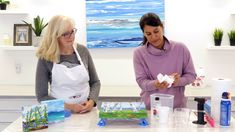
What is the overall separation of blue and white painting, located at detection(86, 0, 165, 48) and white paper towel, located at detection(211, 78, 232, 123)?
6.07ft

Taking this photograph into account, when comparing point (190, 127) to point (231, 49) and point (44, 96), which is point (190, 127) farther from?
point (231, 49)

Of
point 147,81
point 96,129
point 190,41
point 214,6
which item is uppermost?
point 214,6

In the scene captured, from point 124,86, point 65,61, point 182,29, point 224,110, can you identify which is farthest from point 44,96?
point 182,29

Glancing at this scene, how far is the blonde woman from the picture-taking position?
2.44 m

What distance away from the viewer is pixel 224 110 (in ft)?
6.63

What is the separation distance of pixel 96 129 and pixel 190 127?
0.56m

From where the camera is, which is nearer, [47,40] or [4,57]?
[47,40]

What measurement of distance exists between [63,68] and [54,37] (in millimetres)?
234

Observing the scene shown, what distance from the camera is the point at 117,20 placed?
151 inches

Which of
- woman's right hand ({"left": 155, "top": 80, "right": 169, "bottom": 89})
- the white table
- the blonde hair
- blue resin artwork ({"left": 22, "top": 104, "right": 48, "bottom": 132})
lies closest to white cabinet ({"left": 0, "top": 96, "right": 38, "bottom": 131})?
the blonde hair

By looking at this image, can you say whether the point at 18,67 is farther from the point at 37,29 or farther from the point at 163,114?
the point at 163,114

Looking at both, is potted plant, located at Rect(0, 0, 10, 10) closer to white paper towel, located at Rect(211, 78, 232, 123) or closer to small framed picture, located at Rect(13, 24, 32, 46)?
small framed picture, located at Rect(13, 24, 32, 46)

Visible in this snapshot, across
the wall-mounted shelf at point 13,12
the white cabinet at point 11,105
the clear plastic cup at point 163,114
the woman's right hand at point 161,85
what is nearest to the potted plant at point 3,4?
the wall-mounted shelf at point 13,12

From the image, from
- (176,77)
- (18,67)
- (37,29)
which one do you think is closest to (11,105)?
(18,67)
